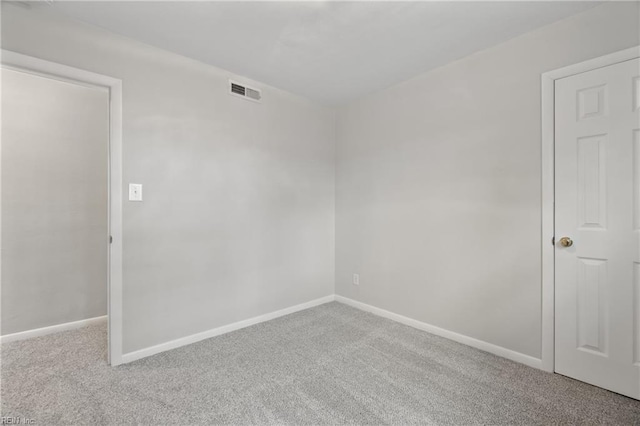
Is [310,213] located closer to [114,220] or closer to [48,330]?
[114,220]

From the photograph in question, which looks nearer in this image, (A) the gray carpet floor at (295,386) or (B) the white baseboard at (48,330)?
(A) the gray carpet floor at (295,386)

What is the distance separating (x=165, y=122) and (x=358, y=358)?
99.6 inches

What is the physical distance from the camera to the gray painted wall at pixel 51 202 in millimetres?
2678

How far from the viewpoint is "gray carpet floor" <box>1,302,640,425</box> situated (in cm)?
167

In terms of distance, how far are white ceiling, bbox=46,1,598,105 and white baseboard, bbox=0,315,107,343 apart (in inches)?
110

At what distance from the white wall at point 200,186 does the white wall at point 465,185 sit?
0.77 m

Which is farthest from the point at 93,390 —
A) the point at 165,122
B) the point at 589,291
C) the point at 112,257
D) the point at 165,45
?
the point at 589,291

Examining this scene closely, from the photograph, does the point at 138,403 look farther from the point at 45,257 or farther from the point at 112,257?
the point at 45,257

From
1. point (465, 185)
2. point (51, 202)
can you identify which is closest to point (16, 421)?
point (51, 202)

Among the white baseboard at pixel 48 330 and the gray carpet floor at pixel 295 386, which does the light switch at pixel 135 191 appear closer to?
the gray carpet floor at pixel 295 386

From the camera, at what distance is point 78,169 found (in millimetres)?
3047

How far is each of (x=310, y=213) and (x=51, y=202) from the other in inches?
105

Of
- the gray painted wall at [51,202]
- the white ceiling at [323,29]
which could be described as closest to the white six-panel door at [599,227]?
the white ceiling at [323,29]

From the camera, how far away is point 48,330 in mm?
2814
